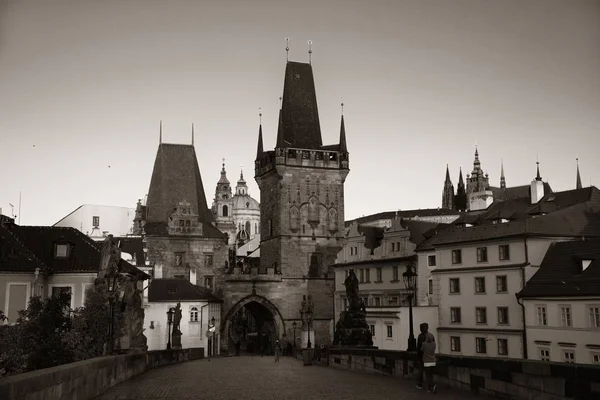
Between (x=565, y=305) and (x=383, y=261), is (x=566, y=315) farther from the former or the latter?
(x=383, y=261)

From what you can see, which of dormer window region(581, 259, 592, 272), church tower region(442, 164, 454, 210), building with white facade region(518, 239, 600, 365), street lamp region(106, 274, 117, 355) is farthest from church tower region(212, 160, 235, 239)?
street lamp region(106, 274, 117, 355)

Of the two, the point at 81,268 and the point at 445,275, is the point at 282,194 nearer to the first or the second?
the point at 445,275

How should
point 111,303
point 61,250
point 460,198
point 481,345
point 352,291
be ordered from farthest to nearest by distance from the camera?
1. point 460,198
2. point 481,345
3. point 61,250
4. point 352,291
5. point 111,303

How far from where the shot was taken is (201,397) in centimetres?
1556

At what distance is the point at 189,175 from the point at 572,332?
49691 mm

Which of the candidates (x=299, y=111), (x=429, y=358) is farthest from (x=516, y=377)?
(x=299, y=111)

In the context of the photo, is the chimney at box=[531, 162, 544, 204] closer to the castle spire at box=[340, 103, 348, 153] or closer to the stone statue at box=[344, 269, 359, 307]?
the castle spire at box=[340, 103, 348, 153]

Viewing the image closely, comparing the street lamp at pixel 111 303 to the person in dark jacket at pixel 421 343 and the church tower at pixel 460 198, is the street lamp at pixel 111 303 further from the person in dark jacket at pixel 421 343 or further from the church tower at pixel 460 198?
the church tower at pixel 460 198

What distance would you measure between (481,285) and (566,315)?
8.81m

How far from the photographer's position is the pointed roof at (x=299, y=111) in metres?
79.8

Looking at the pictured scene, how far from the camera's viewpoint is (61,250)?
45531 mm

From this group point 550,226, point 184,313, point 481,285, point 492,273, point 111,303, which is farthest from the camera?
point 184,313

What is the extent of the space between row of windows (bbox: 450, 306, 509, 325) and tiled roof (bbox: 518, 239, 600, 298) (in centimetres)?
246

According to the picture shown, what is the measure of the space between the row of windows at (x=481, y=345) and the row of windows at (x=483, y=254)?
15.6 ft
